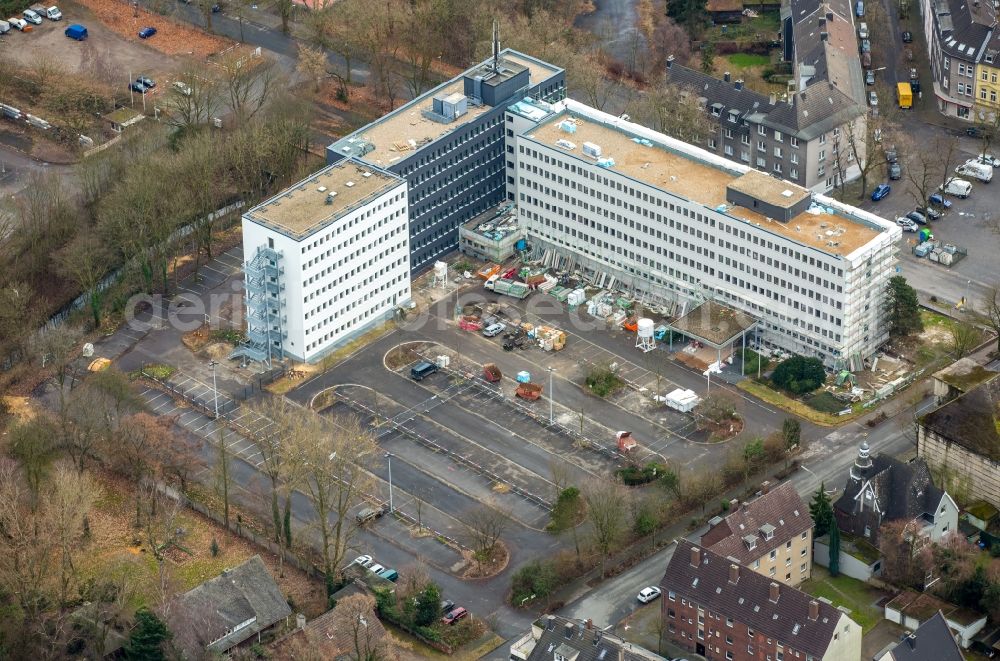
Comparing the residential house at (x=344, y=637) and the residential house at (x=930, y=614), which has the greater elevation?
the residential house at (x=344, y=637)

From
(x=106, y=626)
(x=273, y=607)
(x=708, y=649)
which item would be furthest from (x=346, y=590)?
(x=708, y=649)

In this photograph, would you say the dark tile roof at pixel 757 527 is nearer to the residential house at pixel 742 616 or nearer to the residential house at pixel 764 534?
the residential house at pixel 764 534

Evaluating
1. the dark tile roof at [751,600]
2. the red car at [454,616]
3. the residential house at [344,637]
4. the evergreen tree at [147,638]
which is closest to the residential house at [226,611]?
the evergreen tree at [147,638]

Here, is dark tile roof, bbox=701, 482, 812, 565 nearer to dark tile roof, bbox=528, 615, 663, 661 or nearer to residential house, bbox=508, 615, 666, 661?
residential house, bbox=508, 615, 666, 661

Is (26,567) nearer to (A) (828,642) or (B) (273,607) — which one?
(B) (273,607)

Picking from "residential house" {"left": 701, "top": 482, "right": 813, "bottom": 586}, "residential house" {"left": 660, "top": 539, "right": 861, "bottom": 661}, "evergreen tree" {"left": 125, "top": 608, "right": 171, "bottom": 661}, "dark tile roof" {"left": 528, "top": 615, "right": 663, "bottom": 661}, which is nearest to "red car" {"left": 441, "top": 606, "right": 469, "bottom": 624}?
"dark tile roof" {"left": 528, "top": 615, "right": 663, "bottom": 661}

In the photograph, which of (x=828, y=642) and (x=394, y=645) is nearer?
(x=828, y=642)

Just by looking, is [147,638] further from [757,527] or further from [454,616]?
[757,527]
